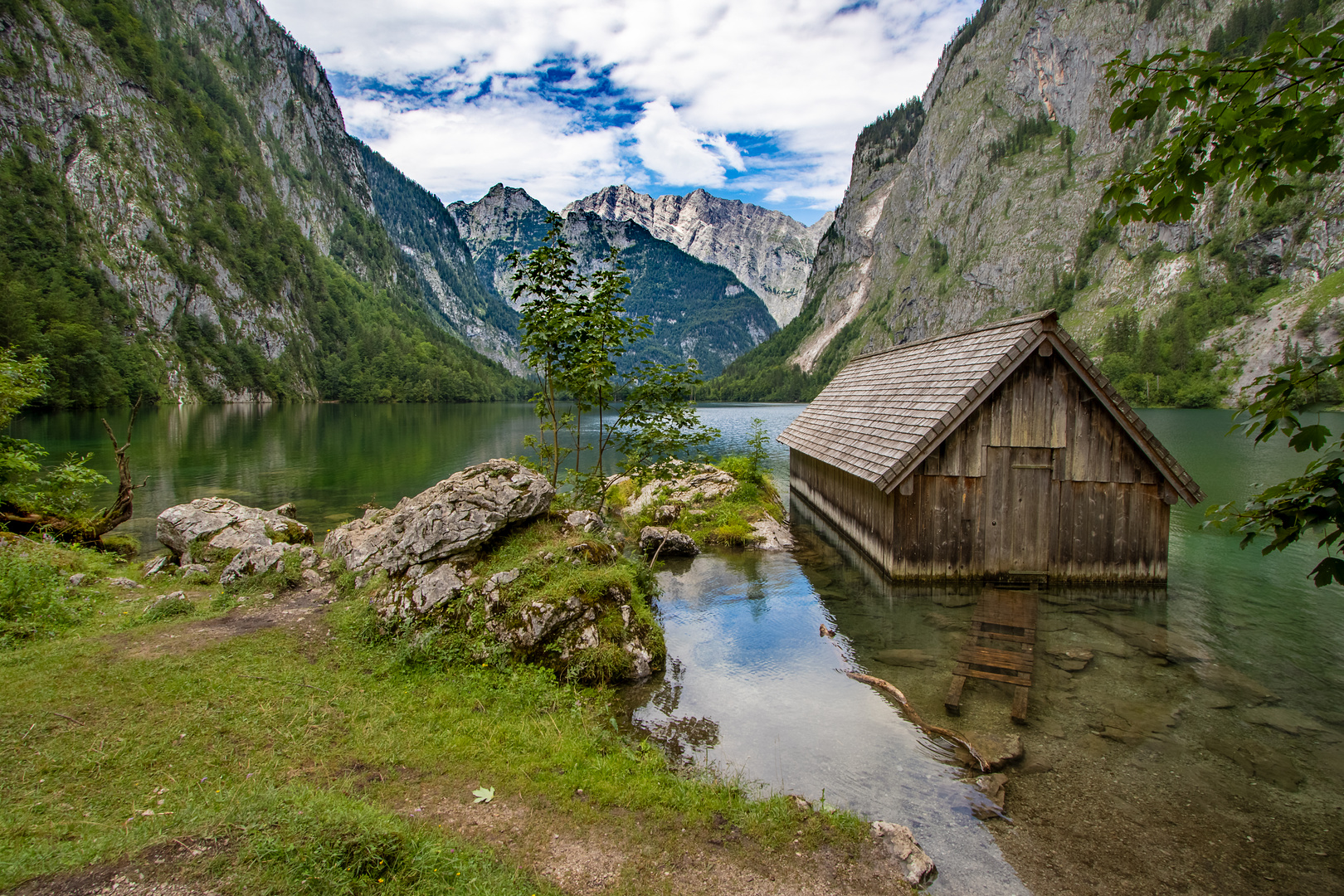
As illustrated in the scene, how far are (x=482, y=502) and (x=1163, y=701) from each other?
11.5 meters

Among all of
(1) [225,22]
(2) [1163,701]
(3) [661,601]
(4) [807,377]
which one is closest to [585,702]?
(3) [661,601]

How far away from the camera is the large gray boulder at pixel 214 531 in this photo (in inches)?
545

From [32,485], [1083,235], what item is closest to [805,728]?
[32,485]

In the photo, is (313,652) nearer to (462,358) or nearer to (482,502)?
(482,502)

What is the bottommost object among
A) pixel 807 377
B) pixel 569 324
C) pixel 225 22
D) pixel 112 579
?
pixel 112 579

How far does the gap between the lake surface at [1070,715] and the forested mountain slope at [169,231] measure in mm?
80039

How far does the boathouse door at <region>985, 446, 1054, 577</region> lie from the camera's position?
13.8 meters

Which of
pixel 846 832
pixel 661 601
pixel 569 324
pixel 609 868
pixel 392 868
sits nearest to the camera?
pixel 392 868

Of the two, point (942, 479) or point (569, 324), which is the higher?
point (569, 324)

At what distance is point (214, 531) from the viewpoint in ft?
47.8

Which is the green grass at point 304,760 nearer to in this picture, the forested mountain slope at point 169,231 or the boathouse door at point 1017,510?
the boathouse door at point 1017,510

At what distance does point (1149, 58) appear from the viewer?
4.16 m

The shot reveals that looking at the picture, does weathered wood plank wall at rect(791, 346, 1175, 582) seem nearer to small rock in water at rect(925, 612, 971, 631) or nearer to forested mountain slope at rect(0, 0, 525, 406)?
small rock in water at rect(925, 612, 971, 631)

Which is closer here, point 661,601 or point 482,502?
point 482,502
